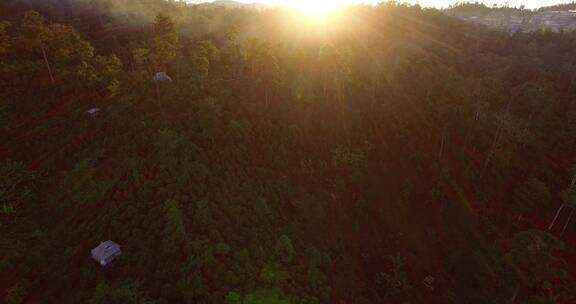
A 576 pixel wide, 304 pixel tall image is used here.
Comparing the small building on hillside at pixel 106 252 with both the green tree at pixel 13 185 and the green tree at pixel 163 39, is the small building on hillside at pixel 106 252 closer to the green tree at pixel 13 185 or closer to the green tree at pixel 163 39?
the green tree at pixel 13 185

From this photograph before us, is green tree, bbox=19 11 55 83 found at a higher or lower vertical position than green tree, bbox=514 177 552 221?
higher

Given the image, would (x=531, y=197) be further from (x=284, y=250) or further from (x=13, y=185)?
(x=13, y=185)

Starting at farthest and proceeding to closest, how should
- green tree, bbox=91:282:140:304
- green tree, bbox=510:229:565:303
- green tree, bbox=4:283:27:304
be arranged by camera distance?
green tree, bbox=510:229:565:303, green tree, bbox=4:283:27:304, green tree, bbox=91:282:140:304

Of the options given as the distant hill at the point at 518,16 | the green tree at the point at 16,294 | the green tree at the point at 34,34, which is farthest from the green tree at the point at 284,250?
the distant hill at the point at 518,16

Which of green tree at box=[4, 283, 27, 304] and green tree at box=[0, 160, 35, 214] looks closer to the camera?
green tree at box=[4, 283, 27, 304]

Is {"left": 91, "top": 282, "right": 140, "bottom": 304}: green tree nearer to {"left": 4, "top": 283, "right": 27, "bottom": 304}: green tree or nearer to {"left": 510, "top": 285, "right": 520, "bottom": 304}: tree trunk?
{"left": 4, "top": 283, "right": 27, "bottom": 304}: green tree

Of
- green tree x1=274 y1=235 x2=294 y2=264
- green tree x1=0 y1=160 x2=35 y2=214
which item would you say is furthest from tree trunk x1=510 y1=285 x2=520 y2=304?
green tree x1=0 y1=160 x2=35 y2=214
